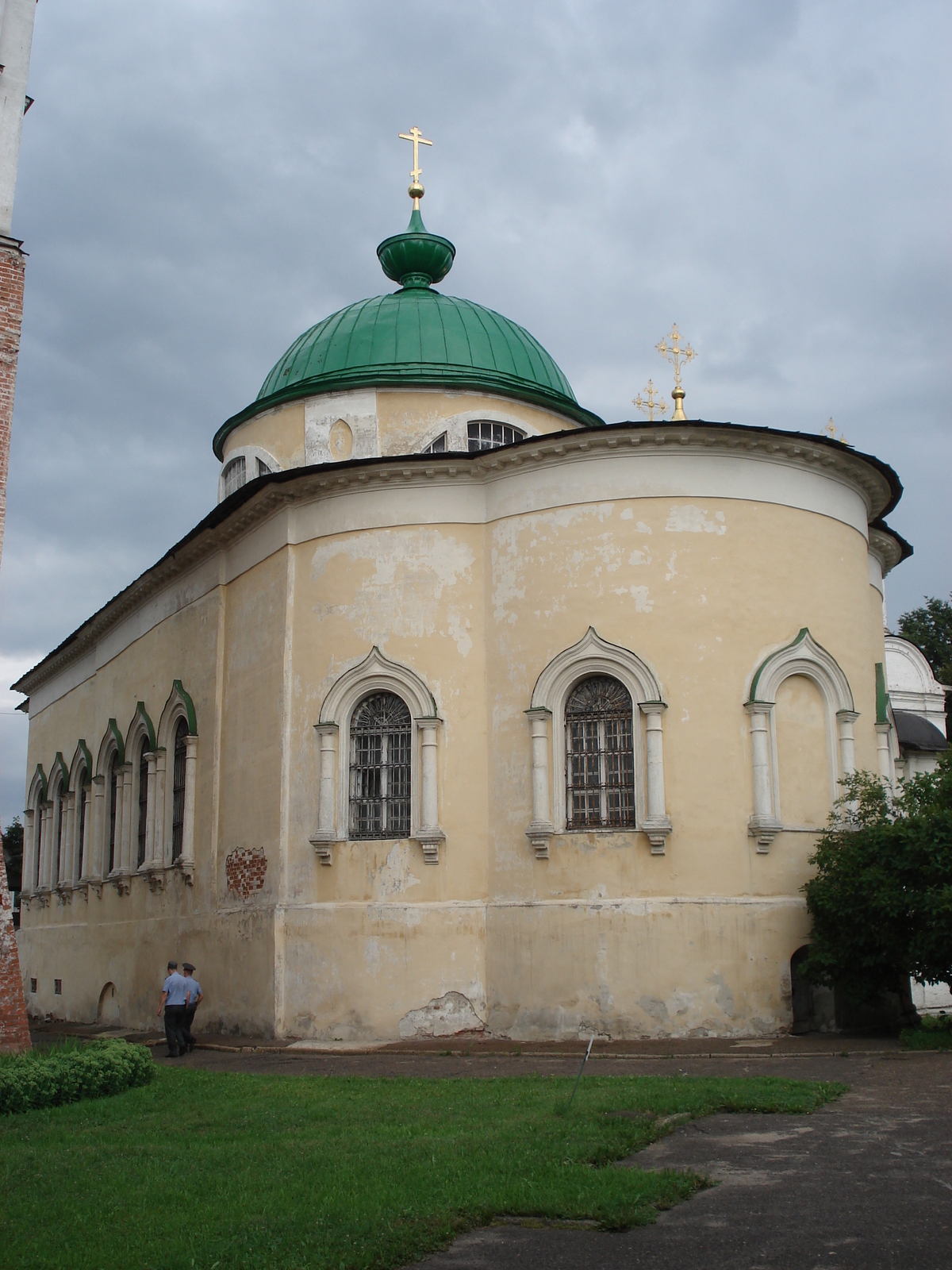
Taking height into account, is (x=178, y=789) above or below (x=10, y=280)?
below

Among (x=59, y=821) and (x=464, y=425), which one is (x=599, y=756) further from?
(x=59, y=821)

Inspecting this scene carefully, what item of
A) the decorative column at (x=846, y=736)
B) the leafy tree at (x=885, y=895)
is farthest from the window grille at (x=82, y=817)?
the leafy tree at (x=885, y=895)

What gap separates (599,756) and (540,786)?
0.89 m

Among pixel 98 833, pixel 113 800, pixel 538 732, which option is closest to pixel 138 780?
pixel 113 800

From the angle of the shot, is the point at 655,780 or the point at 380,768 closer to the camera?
the point at 655,780

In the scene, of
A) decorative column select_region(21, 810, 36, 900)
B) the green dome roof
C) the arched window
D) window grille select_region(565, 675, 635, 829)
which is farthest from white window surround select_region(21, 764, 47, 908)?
window grille select_region(565, 675, 635, 829)

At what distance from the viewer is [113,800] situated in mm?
27703

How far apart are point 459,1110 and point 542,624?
8.73 meters

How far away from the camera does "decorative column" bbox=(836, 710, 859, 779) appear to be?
716 inches

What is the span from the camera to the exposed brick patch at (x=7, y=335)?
14344mm

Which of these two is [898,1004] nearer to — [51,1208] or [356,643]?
[356,643]

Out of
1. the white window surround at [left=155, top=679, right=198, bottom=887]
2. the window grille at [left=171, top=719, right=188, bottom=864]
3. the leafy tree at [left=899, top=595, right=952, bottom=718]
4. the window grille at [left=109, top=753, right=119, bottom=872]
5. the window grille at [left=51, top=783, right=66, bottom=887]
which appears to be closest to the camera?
the white window surround at [left=155, top=679, right=198, bottom=887]

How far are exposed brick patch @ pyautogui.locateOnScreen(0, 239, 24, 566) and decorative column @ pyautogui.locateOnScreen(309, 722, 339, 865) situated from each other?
6038 millimetres

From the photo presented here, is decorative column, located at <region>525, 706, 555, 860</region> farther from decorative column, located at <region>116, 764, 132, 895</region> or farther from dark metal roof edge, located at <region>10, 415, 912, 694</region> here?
decorative column, located at <region>116, 764, 132, 895</region>
